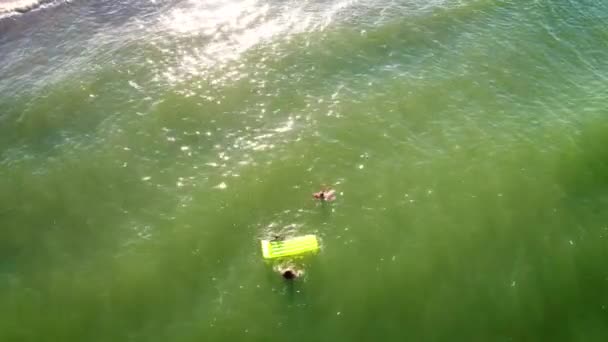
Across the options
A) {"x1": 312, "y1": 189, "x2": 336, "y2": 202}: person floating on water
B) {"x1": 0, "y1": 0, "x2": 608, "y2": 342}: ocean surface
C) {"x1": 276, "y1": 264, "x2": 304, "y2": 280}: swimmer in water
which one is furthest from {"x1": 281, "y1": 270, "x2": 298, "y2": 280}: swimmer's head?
{"x1": 312, "y1": 189, "x2": 336, "y2": 202}: person floating on water

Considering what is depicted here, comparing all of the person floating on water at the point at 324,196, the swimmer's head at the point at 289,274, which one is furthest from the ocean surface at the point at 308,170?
the swimmer's head at the point at 289,274

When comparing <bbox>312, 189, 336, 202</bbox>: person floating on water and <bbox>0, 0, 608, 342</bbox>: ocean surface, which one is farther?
<bbox>312, 189, 336, 202</bbox>: person floating on water

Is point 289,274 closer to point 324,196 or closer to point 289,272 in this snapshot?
point 289,272

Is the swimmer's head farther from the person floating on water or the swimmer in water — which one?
the person floating on water

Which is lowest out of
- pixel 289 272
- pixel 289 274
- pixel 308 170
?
pixel 289 274

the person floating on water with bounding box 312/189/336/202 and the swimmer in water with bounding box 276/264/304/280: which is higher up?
the person floating on water with bounding box 312/189/336/202

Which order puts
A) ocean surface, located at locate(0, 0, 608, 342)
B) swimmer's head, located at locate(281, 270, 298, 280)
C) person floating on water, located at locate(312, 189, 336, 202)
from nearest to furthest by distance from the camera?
ocean surface, located at locate(0, 0, 608, 342)
swimmer's head, located at locate(281, 270, 298, 280)
person floating on water, located at locate(312, 189, 336, 202)

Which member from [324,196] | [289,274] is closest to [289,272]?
[289,274]

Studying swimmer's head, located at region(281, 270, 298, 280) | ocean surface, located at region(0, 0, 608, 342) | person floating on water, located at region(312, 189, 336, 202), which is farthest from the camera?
person floating on water, located at region(312, 189, 336, 202)
